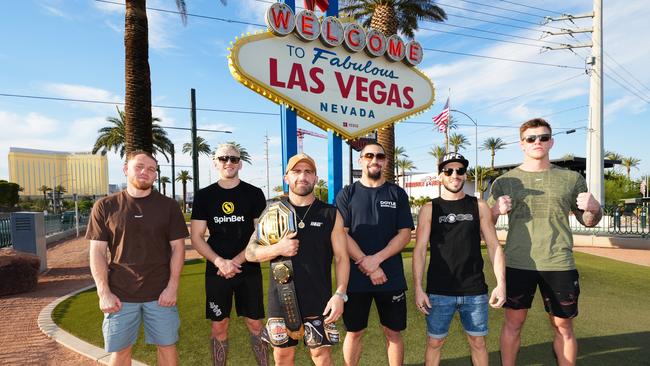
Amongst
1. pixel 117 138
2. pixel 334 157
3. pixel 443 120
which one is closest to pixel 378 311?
pixel 334 157

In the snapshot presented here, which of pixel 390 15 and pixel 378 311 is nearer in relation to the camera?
pixel 378 311

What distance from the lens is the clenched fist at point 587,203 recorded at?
3.32 meters

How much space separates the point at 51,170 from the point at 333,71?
225m

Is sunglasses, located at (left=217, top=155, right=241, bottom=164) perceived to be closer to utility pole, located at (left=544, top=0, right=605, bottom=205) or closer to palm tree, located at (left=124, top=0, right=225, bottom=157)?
palm tree, located at (left=124, top=0, right=225, bottom=157)

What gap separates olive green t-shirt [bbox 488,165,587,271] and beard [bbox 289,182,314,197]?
2079 mm

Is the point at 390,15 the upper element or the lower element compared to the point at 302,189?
upper

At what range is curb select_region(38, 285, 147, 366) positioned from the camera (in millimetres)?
4555

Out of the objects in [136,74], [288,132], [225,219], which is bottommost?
[225,219]

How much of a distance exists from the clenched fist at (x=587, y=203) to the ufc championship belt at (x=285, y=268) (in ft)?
8.59

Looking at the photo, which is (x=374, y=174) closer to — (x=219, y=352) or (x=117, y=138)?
(x=219, y=352)

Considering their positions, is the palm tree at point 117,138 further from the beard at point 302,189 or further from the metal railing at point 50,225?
the beard at point 302,189

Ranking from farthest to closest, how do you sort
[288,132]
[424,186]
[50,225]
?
1. [424,186]
2. [50,225]
3. [288,132]

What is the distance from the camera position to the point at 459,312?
329 cm

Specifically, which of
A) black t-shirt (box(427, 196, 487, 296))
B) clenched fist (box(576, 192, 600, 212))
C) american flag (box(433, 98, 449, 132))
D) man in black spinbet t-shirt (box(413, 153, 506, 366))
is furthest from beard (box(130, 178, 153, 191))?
american flag (box(433, 98, 449, 132))
